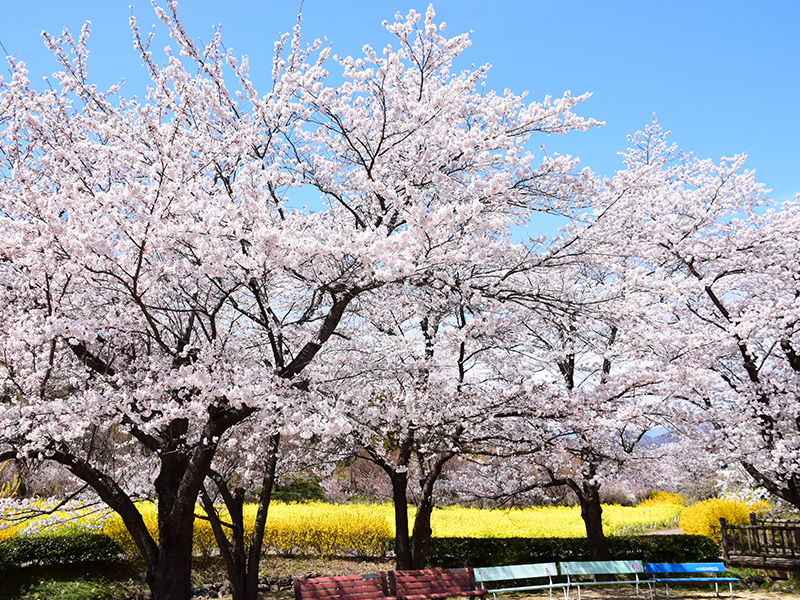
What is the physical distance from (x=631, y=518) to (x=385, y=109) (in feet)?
62.0

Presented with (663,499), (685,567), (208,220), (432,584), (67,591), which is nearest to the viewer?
(208,220)

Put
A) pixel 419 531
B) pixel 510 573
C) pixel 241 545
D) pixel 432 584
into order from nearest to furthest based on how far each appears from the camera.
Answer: pixel 241 545, pixel 432 584, pixel 510 573, pixel 419 531

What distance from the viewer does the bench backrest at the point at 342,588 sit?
642 cm

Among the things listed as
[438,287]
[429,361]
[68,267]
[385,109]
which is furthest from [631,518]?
[68,267]

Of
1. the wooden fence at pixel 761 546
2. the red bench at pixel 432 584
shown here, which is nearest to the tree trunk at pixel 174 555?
the red bench at pixel 432 584

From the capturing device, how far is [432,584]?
7.22 m

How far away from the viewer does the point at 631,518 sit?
63.3 ft

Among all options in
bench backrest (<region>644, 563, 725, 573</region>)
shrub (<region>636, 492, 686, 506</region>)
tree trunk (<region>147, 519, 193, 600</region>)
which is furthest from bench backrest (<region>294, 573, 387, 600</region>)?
shrub (<region>636, 492, 686, 506</region>)

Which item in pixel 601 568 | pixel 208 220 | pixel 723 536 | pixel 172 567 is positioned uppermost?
pixel 208 220

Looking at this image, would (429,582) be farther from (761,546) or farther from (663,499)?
(663,499)

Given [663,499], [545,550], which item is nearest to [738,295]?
[545,550]

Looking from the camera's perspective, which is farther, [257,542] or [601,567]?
[601,567]

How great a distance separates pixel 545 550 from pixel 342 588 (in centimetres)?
690

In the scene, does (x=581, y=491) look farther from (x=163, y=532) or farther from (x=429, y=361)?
(x=163, y=532)
